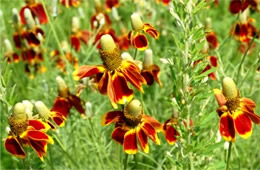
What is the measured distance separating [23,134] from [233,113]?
752mm

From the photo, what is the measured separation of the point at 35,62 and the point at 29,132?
212 centimetres

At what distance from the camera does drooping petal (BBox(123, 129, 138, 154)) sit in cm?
174

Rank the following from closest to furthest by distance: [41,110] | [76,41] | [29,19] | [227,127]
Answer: [227,127] < [41,110] < [29,19] < [76,41]

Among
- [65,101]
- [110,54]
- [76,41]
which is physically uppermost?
[76,41]

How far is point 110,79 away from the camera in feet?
5.97

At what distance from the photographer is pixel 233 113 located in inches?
67.5

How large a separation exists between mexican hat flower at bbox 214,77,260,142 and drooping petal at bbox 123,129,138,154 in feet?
1.05

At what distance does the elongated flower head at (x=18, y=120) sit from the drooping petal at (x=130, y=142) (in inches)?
14.5

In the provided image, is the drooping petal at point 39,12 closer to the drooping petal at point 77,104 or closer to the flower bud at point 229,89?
the drooping petal at point 77,104

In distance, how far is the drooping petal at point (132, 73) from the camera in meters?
1.79

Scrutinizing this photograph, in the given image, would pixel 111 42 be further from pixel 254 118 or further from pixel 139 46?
pixel 254 118

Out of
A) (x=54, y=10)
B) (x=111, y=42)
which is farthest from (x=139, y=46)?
(x=54, y=10)

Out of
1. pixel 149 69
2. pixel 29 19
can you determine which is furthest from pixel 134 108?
pixel 29 19

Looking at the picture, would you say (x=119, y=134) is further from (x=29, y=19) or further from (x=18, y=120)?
(x=29, y=19)
